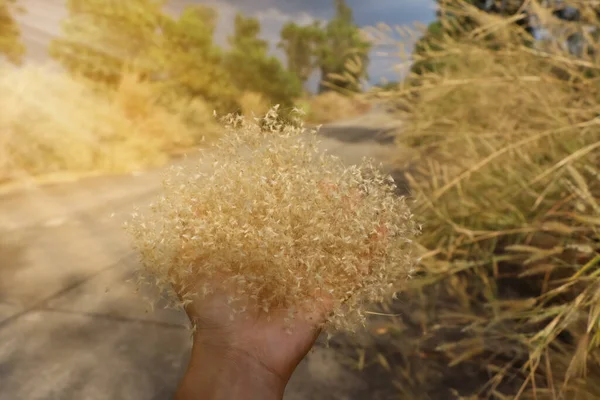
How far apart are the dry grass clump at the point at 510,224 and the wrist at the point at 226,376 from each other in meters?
1.25

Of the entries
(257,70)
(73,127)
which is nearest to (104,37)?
(73,127)

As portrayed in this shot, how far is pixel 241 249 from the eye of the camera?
0.96 metres

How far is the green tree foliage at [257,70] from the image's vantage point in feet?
51.6

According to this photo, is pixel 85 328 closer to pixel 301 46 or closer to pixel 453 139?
pixel 453 139

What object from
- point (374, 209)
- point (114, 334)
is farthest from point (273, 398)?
point (114, 334)

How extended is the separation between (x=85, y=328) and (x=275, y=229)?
8.19 feet

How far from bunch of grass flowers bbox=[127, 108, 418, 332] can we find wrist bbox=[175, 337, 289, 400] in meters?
0.08

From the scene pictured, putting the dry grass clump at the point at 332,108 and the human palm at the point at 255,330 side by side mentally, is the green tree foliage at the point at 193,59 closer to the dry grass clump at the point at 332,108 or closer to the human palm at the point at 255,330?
the dry grass clump at the point at 332,108

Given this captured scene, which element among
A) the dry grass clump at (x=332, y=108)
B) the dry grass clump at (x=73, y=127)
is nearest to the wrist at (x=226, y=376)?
the dry grass clump at (x=73, y=127)

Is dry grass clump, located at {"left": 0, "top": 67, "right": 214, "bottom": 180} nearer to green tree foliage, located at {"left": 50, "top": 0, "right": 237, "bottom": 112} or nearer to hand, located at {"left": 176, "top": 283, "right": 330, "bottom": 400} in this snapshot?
green tree foliage, located at {"left": 50, "top": 0, "right": 237, "bottom": 112}

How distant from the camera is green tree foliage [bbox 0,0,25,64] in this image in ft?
33.4

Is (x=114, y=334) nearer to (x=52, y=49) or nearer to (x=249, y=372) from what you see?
(x=249, y=372)

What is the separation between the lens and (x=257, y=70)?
1608cm

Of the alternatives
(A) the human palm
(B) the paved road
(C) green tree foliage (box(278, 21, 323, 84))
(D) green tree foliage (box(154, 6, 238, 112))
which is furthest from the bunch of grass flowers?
(C) green tree foliage (box(278, 21, 323, 84))
